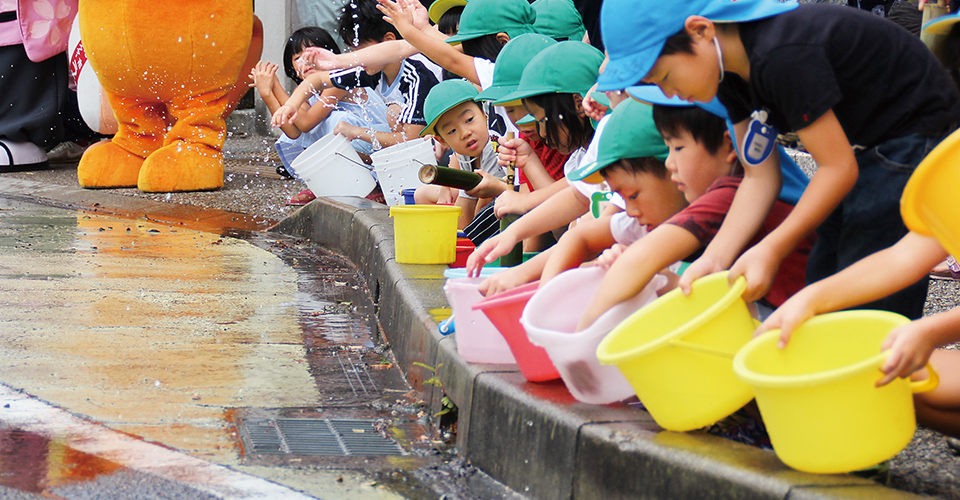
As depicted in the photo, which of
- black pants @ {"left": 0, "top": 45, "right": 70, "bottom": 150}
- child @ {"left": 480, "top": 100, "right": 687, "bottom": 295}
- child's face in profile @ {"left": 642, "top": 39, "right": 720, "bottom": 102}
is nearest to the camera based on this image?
child's face in profile @ {"left": 642, "top": 39, "right": 720, "bottom": 102}

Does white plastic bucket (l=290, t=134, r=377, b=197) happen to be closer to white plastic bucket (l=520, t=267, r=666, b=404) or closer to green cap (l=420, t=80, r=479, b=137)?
green cap (l=420, t=80, r=479, b=137)

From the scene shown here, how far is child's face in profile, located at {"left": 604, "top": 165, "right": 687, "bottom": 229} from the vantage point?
256 centimetres

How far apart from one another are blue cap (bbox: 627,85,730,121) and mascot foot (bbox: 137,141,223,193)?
5.76 m

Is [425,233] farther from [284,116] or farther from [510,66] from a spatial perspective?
[284,116]

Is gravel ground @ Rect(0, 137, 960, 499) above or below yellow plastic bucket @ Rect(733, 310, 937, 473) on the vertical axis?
below

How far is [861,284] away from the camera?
176cm

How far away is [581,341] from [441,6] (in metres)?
4.09

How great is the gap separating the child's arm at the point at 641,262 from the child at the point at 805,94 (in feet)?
0.36

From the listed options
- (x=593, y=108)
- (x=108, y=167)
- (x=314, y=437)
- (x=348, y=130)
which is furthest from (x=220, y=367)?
(x=108, y=167)

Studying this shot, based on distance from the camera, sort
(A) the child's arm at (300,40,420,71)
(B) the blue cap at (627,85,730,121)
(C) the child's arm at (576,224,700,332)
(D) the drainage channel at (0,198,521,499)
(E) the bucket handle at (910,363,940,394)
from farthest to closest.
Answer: (A) the child's arm at (300,40,420,71) < (D) the drainage channel at (0,198,521,499) < (B) the blue cap at (627,85,730,121) < (C) the child's arm at (576,224,700,332) < (E) the bucket handle at (910,363,940,394)

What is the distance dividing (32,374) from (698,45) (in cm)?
232

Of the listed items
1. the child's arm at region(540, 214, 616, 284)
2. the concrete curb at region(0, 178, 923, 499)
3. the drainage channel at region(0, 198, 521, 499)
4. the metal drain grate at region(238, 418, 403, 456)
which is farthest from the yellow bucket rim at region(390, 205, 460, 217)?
the metal drain grate at region(238, 418, 403, 456)

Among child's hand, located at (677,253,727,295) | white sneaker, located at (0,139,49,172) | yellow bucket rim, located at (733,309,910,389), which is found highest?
yellow bucket rim, located at (733,309,910,389)

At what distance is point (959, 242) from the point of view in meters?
1.57
